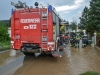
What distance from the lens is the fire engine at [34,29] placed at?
9.68m

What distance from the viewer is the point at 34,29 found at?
9.96 meters

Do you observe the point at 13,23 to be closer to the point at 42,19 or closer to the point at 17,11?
the point at 17,11

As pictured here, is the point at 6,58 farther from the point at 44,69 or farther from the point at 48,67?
the point at 44,69

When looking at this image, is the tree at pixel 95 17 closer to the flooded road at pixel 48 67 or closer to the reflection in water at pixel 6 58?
the flooded road at pixel 48 67

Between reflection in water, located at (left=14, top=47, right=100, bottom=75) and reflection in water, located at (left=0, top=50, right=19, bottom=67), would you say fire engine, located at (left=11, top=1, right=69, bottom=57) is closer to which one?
reflection in water, located at (left=14, top=47, right=100, bottom=75)

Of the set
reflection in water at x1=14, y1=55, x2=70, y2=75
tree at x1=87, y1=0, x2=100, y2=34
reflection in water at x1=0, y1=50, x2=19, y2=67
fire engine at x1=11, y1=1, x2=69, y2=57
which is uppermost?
tree at x1=87, y1=0, x2=100, y2=34

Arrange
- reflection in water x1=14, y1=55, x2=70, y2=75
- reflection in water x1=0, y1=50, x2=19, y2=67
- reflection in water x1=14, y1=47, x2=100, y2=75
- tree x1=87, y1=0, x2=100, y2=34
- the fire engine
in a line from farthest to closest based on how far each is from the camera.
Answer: tree x1=87, y1=0, x2=100, y2=34
reflection in water x1=0, y1=50, x2=19, y2=67
the fire engine
reflection in water x1=14, y1=47, x2=100, y2=75
reflection in water x1=14, y1=55, x2=70, y2=75

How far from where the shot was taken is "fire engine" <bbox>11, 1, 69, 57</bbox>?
9680mm

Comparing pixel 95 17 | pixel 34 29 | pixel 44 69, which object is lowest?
pixel 44 69

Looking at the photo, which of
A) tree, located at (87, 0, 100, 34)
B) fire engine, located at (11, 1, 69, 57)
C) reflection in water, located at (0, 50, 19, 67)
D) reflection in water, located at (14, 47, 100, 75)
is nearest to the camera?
reflection in water, located at (14, 47, 100, 75)

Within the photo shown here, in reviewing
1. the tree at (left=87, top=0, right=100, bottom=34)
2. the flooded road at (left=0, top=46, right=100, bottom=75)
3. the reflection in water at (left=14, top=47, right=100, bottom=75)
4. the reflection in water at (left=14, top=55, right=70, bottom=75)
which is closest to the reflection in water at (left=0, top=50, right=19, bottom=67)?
the flooded road at (left=0, top=46, right=100, bottom=75)

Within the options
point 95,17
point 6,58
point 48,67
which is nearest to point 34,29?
point 48,67

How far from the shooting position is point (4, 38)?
925 inches

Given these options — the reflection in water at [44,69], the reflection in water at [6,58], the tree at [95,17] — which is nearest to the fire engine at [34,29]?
the reflection in water at [44,69]
